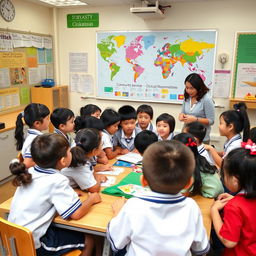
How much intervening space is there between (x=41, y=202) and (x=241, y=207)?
934mm

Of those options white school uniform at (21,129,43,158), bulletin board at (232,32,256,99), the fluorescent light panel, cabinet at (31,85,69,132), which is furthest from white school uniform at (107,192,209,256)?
the fluorescent light panel

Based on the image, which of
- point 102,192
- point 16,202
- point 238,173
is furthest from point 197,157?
point 16,202

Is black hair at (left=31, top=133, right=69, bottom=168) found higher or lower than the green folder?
higher

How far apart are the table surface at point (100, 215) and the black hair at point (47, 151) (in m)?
0.30

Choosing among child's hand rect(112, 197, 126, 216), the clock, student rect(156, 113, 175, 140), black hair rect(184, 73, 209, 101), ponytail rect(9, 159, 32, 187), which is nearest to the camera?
ponytail rect(9, 159, 32, 187)

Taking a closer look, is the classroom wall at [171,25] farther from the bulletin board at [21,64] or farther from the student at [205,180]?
the student at [205,180]

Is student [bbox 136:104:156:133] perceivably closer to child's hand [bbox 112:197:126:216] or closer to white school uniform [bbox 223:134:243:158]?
white school uniform [bbox 223:134:243:158]

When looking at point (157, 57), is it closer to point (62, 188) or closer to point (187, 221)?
point (62, 188)

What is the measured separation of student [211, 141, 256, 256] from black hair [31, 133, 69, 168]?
2.76 ft

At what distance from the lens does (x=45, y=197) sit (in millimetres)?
1318

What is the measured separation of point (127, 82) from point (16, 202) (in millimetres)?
3232

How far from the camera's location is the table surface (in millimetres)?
1324

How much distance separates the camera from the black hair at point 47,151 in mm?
1362

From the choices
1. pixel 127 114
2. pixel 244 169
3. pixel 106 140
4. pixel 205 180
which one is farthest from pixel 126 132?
pixel 244 169
